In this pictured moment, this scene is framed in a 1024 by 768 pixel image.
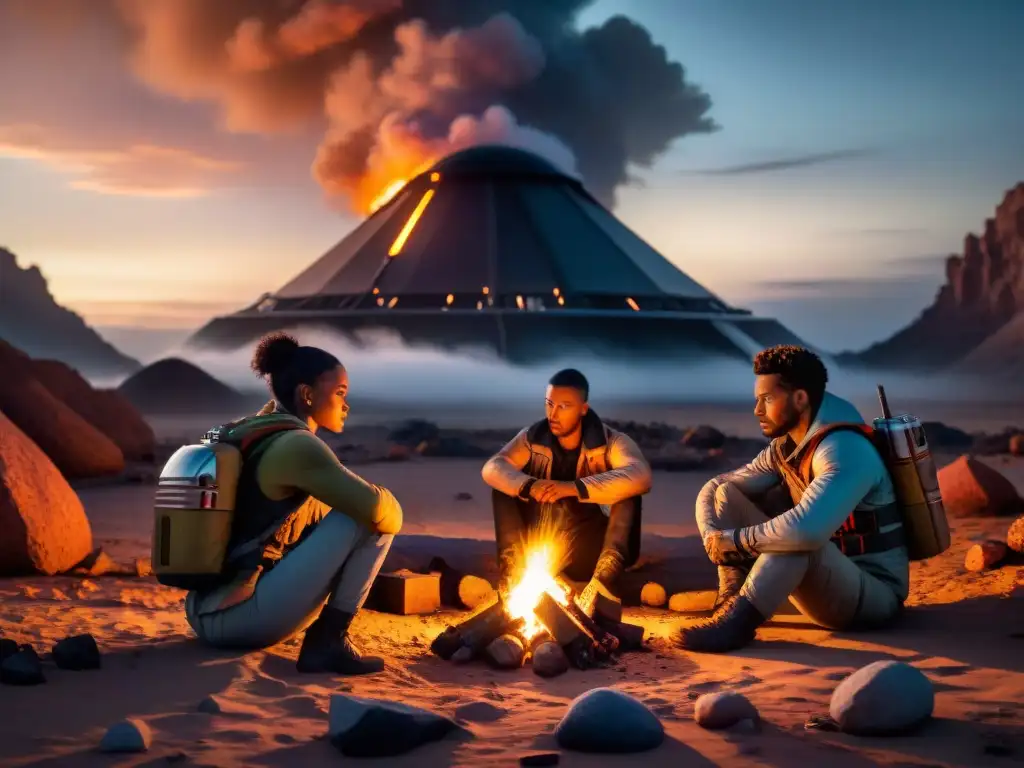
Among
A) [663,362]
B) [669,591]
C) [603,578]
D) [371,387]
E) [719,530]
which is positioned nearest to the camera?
[719,530]

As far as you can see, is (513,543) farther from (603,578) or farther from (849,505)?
(849,505)

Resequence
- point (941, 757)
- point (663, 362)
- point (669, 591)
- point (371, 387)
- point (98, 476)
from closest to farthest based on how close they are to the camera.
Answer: point (941, 757), point (669, 591), point (98, 476), point (371, 387), point (663, 362)

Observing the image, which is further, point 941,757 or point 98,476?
point 98,476

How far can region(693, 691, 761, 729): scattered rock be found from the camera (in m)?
3.02

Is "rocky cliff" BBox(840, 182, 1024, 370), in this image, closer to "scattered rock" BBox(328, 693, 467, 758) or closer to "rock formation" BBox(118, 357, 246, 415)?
"rock formation" BBox(118, 357, 246, 415)

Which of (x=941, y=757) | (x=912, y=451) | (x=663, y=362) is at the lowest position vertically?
(x=941, y=757)

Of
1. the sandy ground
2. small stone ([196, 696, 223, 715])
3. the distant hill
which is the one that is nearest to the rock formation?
the sandy ground

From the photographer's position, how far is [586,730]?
9.43 ft

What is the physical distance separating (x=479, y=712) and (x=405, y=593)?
1.76 meters

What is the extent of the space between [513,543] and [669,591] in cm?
96

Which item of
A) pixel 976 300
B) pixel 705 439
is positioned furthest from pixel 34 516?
pixel 976 300

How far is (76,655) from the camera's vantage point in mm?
3594

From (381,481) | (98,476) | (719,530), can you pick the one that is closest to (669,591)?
(719,530)

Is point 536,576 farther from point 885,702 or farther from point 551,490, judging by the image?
point 885,702
